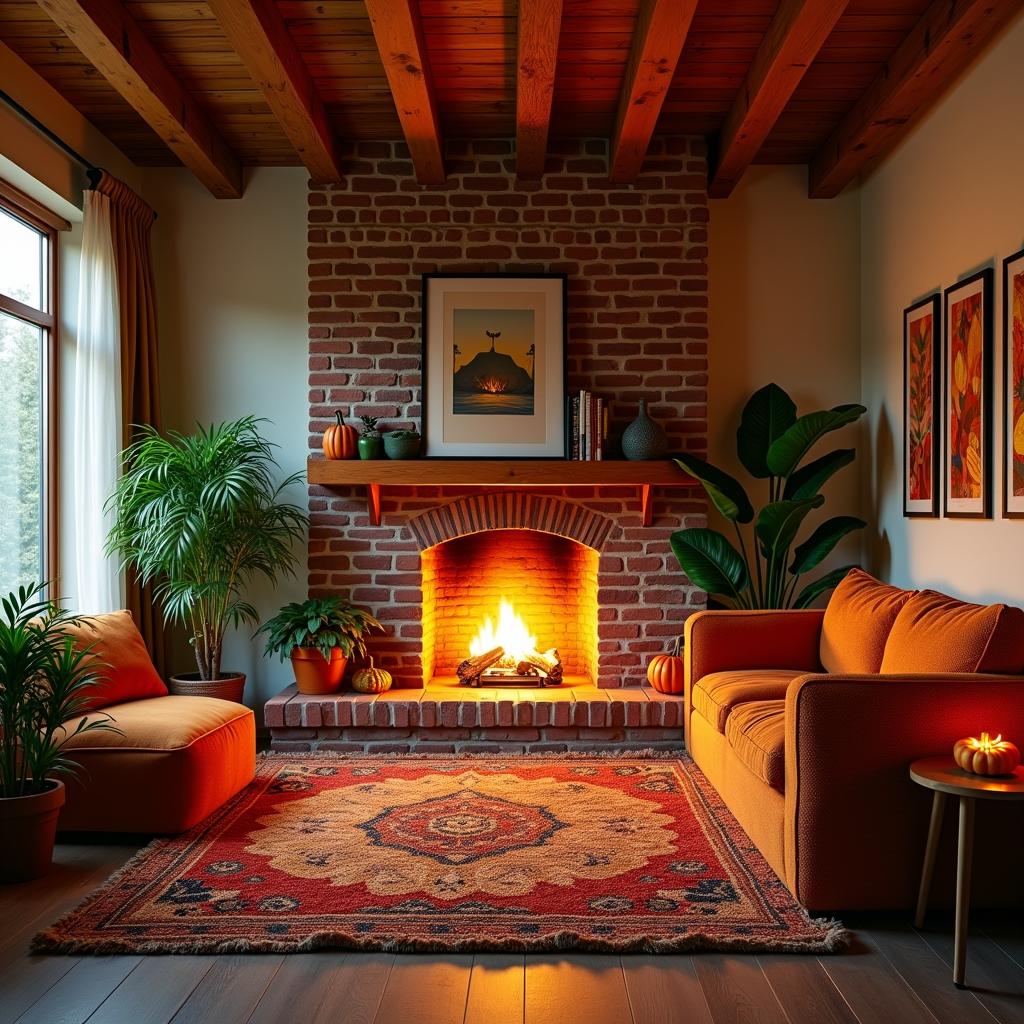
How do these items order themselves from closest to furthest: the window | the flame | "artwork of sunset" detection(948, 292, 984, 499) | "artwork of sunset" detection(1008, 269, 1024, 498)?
1. "artwork of sunset" detection(1008, 269, 1024, 498)
2. "artwork of sunset" detection(948, 292, 984, 499)
3. the window
4. the flame

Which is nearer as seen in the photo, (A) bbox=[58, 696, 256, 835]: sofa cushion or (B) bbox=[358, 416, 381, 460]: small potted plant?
(A) bbox=[58, 696, 256, 835]: sofa cushion

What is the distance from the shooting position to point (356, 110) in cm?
471

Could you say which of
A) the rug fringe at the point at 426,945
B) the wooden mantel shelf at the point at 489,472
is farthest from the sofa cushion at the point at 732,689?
the rug fringe at the point at 426,945

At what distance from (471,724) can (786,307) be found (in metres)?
2.69

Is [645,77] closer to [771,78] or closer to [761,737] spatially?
[771,78]

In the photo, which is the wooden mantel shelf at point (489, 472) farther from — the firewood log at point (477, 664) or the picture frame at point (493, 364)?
the firewood log at point (477, 664)

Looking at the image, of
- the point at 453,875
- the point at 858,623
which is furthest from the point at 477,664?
the point at 453,875

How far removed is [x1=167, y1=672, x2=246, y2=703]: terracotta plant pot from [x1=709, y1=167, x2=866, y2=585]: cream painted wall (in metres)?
2.66

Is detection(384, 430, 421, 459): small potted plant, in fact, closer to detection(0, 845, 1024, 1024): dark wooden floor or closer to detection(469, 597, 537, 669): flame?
detection(469, 597, 537, 669): flame

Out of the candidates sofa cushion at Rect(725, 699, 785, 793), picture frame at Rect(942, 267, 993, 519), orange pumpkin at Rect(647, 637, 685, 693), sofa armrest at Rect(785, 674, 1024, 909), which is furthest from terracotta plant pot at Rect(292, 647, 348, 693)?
picture frame at Rect(942, 267, 993, 519)

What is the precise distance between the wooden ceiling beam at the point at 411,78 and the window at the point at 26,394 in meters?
1.69

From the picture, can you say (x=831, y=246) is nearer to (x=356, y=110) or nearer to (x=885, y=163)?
Answer: (x=885, y=163)

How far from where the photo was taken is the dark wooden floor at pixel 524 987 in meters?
2.23

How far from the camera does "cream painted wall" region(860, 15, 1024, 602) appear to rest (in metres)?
3.65
